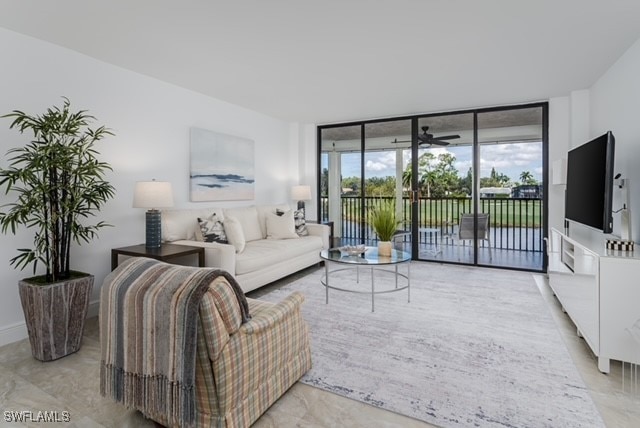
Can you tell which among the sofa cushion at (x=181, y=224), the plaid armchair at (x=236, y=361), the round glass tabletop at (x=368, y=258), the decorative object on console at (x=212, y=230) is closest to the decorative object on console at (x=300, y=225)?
the round glass tabletop at (x=368, y=258)

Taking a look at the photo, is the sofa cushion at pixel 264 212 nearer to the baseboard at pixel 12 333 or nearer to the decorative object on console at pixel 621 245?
the baseboard at pixel 12 333

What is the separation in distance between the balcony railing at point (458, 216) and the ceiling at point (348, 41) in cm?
197

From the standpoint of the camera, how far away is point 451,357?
2.25 metres

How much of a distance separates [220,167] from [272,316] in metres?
3.21

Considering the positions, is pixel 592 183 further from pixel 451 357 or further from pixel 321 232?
pixel 321 232

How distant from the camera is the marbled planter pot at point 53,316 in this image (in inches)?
86.7

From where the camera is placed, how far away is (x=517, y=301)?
3.40 m

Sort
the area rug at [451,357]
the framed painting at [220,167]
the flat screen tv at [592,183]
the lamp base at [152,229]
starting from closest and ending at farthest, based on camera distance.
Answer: the area rug at [451,357]
the flat screen tv at [592,183]
the lamp base at [152,229]
the framed painting at [220,167]

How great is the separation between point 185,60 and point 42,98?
1.20 m

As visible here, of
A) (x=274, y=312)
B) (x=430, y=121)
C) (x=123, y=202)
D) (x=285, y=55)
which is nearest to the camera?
(x=274, y=312)

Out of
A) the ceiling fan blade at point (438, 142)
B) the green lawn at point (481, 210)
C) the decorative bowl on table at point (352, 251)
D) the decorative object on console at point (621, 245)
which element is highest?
the ceiling fan blade at point (438, 142)

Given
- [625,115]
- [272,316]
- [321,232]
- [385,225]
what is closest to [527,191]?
[625,115]

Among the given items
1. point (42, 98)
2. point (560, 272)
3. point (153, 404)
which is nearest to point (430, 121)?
point (560, 272)

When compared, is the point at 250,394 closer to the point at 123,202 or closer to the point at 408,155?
the point at 123,202
